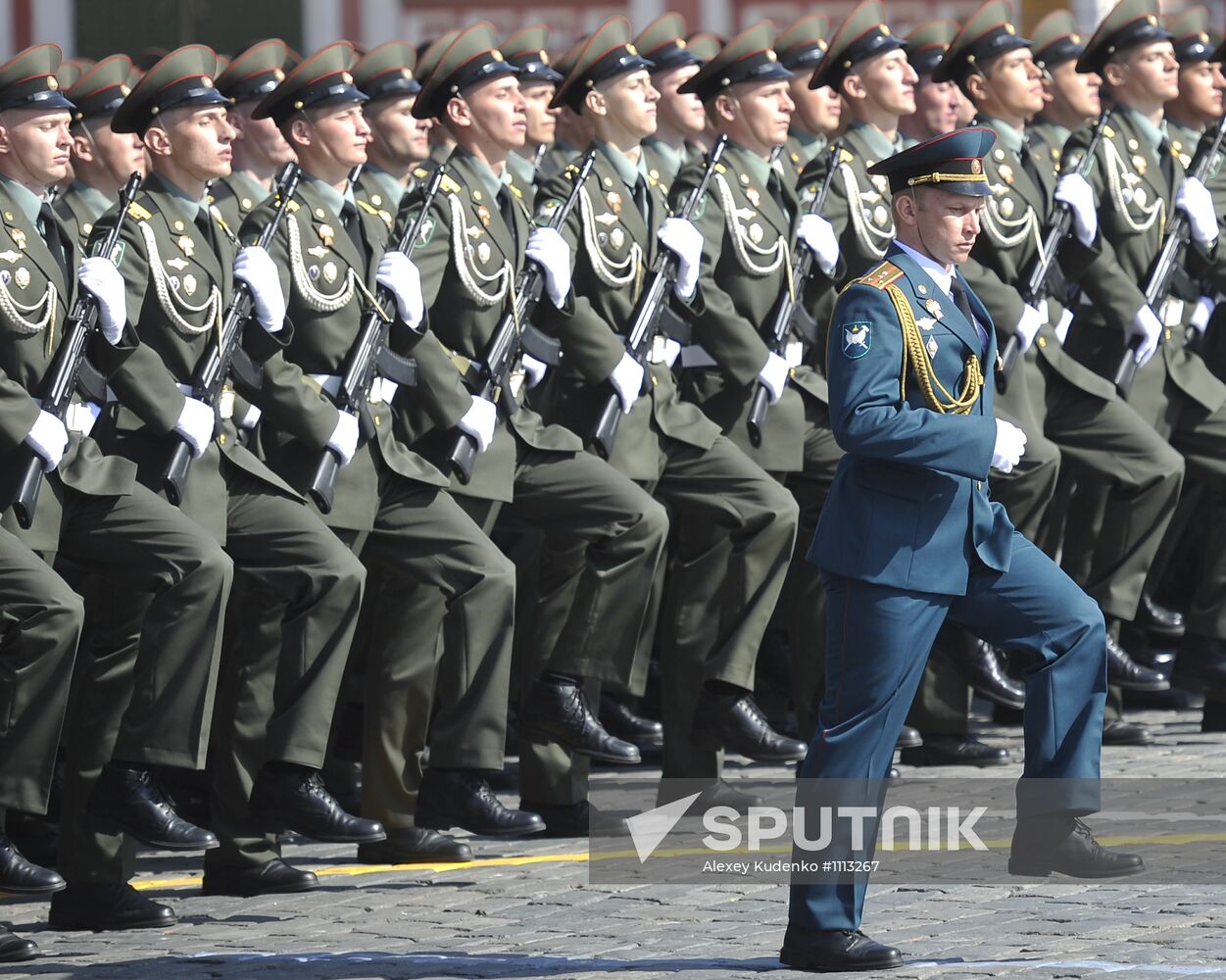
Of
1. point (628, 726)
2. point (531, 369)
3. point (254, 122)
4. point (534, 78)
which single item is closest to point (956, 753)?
point (628, 726)

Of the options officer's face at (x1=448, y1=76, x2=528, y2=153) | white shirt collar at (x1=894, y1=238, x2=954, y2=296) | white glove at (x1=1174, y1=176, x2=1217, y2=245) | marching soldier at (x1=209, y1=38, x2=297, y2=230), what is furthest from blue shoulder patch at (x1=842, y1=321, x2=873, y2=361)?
white glove at (x1=1174, y1=176, x2=1217, y2=245)

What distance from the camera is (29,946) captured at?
687cm

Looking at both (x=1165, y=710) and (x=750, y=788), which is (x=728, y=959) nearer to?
(x=750, y=788)

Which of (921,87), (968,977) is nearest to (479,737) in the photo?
(968,977)

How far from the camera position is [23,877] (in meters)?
7.13

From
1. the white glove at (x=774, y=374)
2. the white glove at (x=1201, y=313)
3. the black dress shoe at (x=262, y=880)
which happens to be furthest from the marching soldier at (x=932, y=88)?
the black dress shoe at (x=262, y=880)

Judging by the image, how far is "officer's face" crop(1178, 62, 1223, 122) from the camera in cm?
1047

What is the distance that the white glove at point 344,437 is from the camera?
7836mm

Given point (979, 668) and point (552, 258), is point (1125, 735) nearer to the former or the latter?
point (979, 668)

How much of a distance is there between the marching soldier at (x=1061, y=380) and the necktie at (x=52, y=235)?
3.27 meters

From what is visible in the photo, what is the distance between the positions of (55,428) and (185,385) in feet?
1.86

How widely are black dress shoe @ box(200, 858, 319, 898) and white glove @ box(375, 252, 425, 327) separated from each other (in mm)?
1524

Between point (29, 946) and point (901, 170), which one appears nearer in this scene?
point (901, 170)

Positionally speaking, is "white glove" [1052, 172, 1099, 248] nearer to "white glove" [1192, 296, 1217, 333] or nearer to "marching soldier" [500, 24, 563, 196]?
"white glove" [1192, 296, 1217, 333]
